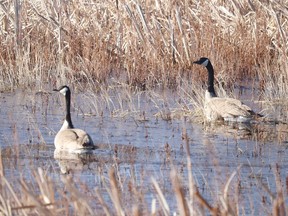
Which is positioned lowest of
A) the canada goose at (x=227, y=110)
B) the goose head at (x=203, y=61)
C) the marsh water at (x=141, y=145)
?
the marsh water at (x=141, y=145)

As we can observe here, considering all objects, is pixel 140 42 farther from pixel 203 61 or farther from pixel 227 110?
pixel 227 110

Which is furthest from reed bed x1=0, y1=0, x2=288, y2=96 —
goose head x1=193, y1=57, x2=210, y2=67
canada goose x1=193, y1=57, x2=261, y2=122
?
canada goose x1=193, y1=57, x2=261, y2=122

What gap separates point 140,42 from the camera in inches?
623

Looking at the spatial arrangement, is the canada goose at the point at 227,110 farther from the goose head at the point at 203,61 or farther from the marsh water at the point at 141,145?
the goose head at the point at 203,61

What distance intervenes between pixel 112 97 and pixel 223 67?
2435 mm

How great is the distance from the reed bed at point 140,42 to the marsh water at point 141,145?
88cm

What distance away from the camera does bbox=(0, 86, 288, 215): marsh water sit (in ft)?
27.5

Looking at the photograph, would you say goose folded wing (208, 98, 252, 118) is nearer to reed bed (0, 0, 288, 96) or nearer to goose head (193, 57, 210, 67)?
goose head (193, 57, 210, 67)

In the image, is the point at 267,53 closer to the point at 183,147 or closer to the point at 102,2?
the point at 102,2

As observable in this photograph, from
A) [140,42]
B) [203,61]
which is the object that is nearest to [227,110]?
[203,61]

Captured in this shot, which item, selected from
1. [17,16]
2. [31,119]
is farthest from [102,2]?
[31,119]

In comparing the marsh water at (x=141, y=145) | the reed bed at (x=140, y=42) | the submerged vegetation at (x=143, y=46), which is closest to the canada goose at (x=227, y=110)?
the marsh water at (x=141, y=145)

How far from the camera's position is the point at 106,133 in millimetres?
11039

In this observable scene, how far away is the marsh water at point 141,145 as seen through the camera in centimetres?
838
